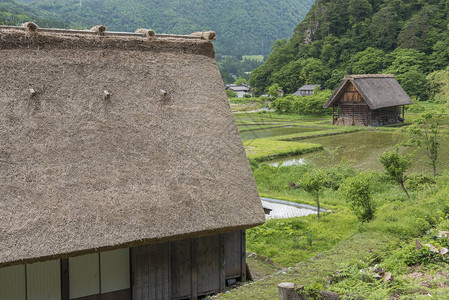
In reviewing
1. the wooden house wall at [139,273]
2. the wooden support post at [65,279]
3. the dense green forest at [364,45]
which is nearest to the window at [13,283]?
the wooden house wall at [139,273]

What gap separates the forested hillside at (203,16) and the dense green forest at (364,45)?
37601 millimetres

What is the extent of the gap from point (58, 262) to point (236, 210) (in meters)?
3.23

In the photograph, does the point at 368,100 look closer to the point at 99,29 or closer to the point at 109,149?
the point at 99,29

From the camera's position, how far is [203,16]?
4537 inches

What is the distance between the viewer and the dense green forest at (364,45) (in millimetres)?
51469

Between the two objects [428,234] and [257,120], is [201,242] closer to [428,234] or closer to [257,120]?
[428,234]

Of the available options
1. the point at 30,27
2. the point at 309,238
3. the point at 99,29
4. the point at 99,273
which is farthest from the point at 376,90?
the point at 99,273

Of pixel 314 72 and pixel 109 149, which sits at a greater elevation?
pixel 314 72

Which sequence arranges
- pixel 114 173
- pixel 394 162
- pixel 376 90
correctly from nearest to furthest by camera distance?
pixel 114 173 < pixel 394 162 < pixel 376 90

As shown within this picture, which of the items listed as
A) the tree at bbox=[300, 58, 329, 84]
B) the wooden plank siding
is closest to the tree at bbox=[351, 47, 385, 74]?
the tree at bbox=[300, 58, 329, 84]

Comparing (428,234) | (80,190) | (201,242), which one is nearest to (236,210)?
(201,242)

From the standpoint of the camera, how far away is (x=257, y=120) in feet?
139

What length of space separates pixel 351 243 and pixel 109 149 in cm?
557

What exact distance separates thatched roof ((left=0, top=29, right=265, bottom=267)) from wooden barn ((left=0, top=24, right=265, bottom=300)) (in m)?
0.02
